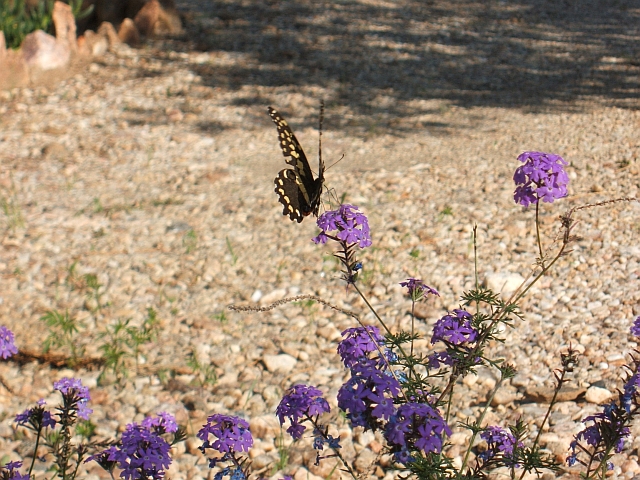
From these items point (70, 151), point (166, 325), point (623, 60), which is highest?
point (623, 60)

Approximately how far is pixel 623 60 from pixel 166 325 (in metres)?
5.70

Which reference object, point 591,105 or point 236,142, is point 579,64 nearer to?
point 591,105

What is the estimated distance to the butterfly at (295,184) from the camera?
2.96 meters

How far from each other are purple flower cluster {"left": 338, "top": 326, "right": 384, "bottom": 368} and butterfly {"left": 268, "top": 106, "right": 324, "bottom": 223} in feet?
3.38

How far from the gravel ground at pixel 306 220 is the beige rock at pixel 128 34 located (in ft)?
0.67

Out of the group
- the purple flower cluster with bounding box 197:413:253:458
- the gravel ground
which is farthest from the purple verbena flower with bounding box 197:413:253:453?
the gravel ground

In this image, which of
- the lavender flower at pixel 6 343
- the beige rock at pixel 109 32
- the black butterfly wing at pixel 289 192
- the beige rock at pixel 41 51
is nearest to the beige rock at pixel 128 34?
the beige rock at pixel 109 32

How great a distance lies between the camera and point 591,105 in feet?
21.4

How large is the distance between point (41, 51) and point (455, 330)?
6423 mm

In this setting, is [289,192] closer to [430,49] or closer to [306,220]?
[306,220]

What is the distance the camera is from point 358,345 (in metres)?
1.92

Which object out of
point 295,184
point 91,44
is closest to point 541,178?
point 295,184

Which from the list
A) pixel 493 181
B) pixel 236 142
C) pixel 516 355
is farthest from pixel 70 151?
pixel 516 355

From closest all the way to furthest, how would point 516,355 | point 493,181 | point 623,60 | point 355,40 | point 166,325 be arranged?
point 516,355 < point 166,325 < point 493,181 < point 623,60 < point 355,40
